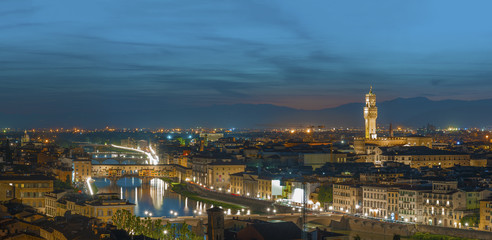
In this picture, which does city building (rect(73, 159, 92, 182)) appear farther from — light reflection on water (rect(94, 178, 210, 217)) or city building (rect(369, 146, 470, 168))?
city building (rect(369, 146, 470, 168))

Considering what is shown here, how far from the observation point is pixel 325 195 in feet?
149

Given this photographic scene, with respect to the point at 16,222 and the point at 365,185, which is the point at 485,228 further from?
the point at 16,222

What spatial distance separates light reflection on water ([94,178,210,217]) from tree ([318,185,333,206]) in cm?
672

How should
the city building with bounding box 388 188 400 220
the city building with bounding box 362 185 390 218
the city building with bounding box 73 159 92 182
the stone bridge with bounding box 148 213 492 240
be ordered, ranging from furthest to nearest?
the city building with bounding box 73 159 92 182 → the city building with bounding box 362 185 390 218 → the city building with bounding box 388 188 400 220 → the stone bridge with bounding box 148 213 492 240

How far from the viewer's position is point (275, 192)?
5012 cm

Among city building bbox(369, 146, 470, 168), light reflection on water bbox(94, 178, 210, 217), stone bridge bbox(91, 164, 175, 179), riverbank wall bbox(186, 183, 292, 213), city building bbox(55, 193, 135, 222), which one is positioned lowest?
light reflection on water bbox(94, 178, 210, 217)

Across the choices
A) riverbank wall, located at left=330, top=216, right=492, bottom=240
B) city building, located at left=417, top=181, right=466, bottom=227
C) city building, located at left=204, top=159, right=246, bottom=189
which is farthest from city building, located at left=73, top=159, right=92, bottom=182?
city building, located at left=417, top=181, right=466, bottom=227

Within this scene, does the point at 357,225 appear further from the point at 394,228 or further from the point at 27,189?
the point at 27,189

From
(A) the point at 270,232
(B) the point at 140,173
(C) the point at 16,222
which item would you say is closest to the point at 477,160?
(B) the point at 140,173

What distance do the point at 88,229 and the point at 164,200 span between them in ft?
88.8

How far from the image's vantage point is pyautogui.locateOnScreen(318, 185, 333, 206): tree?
4494cm

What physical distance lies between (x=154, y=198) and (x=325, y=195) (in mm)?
13312

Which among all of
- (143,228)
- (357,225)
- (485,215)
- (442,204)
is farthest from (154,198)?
(143,228)

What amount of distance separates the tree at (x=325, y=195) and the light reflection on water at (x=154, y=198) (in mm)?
6721
